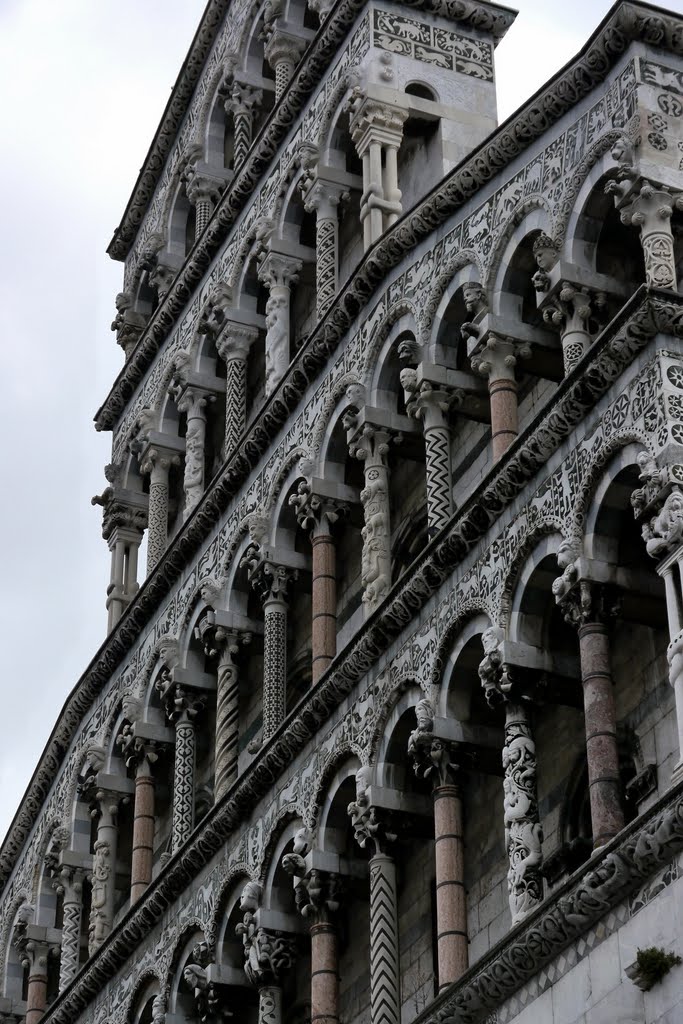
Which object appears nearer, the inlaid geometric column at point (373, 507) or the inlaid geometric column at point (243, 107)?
the inlaid geometric column at point (373, 507)

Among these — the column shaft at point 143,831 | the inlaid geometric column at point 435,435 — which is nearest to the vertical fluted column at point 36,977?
the column shaft at point 143,831

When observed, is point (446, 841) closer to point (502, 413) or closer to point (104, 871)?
point (502, 413)

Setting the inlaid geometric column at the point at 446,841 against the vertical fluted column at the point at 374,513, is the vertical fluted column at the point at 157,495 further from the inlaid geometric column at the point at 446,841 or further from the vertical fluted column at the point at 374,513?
the inlaid geometric column at the point at 446,841

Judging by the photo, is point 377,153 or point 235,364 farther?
point 235,364

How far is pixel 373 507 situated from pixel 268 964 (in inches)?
166

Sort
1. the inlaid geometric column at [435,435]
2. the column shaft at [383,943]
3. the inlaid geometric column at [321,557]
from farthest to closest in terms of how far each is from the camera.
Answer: the inlaid geometric column at [321,557], the inlaid geometric column at [435,435], the column shaft at [383,943]

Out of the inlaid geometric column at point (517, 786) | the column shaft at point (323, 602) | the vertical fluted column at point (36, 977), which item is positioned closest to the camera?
the inlaid geometric column at point (517, 786)

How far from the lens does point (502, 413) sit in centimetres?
2252

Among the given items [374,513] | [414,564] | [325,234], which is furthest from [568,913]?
[325,234]

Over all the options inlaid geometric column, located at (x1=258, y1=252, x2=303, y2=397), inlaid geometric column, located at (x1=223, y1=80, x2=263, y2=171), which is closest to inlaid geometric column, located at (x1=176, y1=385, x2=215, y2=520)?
inlaid geometric column, located at (x1=258, y1=252, x2=303, y2=397)

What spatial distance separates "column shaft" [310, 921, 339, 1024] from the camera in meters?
A: 22.6

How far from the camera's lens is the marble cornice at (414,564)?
2003 centimetres

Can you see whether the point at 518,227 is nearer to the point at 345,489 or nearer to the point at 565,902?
the point at 345,489

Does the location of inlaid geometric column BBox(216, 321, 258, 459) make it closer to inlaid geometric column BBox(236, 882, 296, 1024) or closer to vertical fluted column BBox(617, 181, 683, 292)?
inlaid geometric column BBox(236, 882, 296, 1024)
